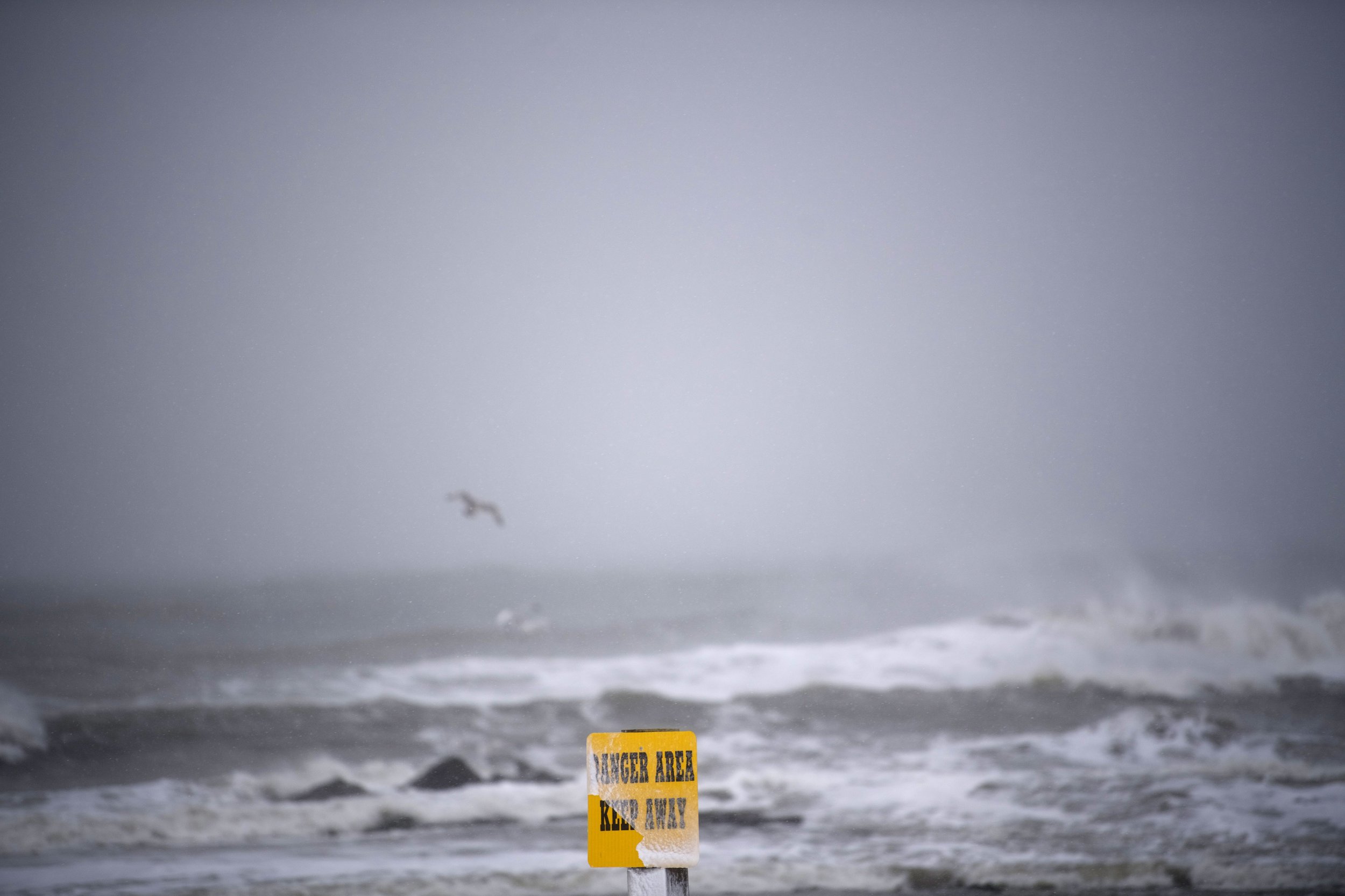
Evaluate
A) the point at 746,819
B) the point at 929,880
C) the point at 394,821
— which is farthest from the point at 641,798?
the point at 929,880

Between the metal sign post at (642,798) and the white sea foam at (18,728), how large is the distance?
3153mm

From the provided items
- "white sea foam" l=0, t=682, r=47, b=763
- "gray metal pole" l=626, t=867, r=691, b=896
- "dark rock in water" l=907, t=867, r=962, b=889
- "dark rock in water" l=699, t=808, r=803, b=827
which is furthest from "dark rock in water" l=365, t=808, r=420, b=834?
"gray metal pole" l=626, t=867, r=691, b=896

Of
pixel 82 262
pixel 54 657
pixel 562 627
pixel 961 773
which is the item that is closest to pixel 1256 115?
pixel 961 773

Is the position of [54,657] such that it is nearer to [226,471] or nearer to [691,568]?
[226,471]

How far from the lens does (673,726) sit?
11.9 feet

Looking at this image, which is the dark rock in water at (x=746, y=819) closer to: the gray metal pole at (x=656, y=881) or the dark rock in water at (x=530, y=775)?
the dark rock in water at (x=530, y=775)

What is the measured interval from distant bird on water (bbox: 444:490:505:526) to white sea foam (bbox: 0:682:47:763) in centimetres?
162

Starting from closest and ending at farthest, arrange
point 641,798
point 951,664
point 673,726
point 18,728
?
1. point 641,798
2. point 18,728
3. point 673,726
4. point 951,664

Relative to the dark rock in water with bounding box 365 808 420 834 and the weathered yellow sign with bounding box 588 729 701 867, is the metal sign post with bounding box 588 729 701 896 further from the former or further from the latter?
the dark rock in water with bounding box 365 808 420 834

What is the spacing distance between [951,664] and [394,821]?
212 cm

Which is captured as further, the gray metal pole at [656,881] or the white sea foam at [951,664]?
the white sea foam at [951,664]

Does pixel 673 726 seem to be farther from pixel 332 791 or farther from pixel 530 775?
pixel 332 791

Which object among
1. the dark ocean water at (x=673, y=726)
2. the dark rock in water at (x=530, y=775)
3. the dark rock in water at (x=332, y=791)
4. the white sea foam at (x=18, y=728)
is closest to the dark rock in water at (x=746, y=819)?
the dark ocean water at (x=673, y=726)

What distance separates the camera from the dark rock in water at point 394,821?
355 centimetres
